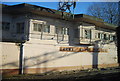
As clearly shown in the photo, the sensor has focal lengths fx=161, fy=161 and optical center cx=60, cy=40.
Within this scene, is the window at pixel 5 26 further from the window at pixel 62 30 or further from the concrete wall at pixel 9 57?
the window at pixel 62 30

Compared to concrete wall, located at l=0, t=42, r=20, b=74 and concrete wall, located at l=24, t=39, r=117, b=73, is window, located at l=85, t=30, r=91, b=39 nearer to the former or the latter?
concrete wall, located at l=24, t=39, r=117, b=73

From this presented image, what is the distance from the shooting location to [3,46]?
1350cm

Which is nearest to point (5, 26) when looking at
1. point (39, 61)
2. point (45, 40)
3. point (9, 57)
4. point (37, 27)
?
point (37, 27)

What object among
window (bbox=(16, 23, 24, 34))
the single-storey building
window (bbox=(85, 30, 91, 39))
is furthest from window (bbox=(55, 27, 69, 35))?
window (bbox=(16, 23, 24, 34))

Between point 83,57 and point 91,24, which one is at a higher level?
point 91,24

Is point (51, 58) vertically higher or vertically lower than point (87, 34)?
lower

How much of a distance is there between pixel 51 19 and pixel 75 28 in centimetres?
345

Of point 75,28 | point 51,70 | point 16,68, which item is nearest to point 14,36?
point 16,68

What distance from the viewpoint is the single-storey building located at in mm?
14531

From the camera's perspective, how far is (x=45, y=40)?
55.0 feet

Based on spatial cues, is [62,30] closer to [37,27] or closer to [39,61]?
[37,27]

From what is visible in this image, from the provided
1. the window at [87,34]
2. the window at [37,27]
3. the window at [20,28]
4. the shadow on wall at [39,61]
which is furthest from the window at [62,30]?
the window at [20,28]

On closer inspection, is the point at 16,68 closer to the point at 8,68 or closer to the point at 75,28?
the point at 8,68

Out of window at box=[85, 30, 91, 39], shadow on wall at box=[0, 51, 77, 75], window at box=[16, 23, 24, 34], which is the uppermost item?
window at box=[16, 23, 24, 34]
